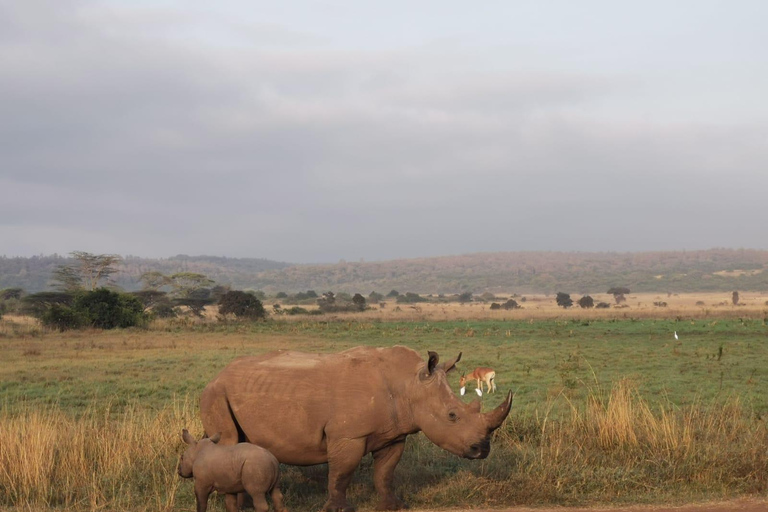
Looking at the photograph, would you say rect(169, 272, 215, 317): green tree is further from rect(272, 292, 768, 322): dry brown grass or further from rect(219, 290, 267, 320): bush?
rect(219, 290, 267, 320): bush

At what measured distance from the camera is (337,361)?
6.58m

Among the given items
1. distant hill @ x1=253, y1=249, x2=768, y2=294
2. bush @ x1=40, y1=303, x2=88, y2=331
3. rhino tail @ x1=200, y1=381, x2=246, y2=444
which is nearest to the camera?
rhino tail @ x1=200, y1=381, x2=246, y2=444

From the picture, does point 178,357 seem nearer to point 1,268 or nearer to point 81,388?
point 81,388

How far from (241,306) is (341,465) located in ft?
154

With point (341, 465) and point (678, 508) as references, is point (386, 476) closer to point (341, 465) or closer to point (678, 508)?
point (341, 465)

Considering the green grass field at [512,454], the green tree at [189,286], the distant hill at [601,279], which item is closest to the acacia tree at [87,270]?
the green tree at [189,286]

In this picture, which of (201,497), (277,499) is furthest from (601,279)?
(201,497)

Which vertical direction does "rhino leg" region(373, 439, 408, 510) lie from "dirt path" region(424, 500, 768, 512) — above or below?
above

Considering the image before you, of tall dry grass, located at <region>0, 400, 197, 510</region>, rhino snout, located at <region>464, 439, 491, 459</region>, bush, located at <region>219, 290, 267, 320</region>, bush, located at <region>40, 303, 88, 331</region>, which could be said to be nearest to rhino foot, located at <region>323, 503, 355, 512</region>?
rhino snout, located at <region>464, 439, 491, 459</region>

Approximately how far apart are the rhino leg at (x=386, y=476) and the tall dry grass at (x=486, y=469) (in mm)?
279

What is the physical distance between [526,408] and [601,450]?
604 cm

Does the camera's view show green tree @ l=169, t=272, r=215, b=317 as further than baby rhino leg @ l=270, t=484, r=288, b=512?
Yes

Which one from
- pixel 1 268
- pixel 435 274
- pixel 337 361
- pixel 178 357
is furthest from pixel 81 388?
pixel 1 268

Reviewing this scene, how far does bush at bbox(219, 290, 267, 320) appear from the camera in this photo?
51.8 metres
